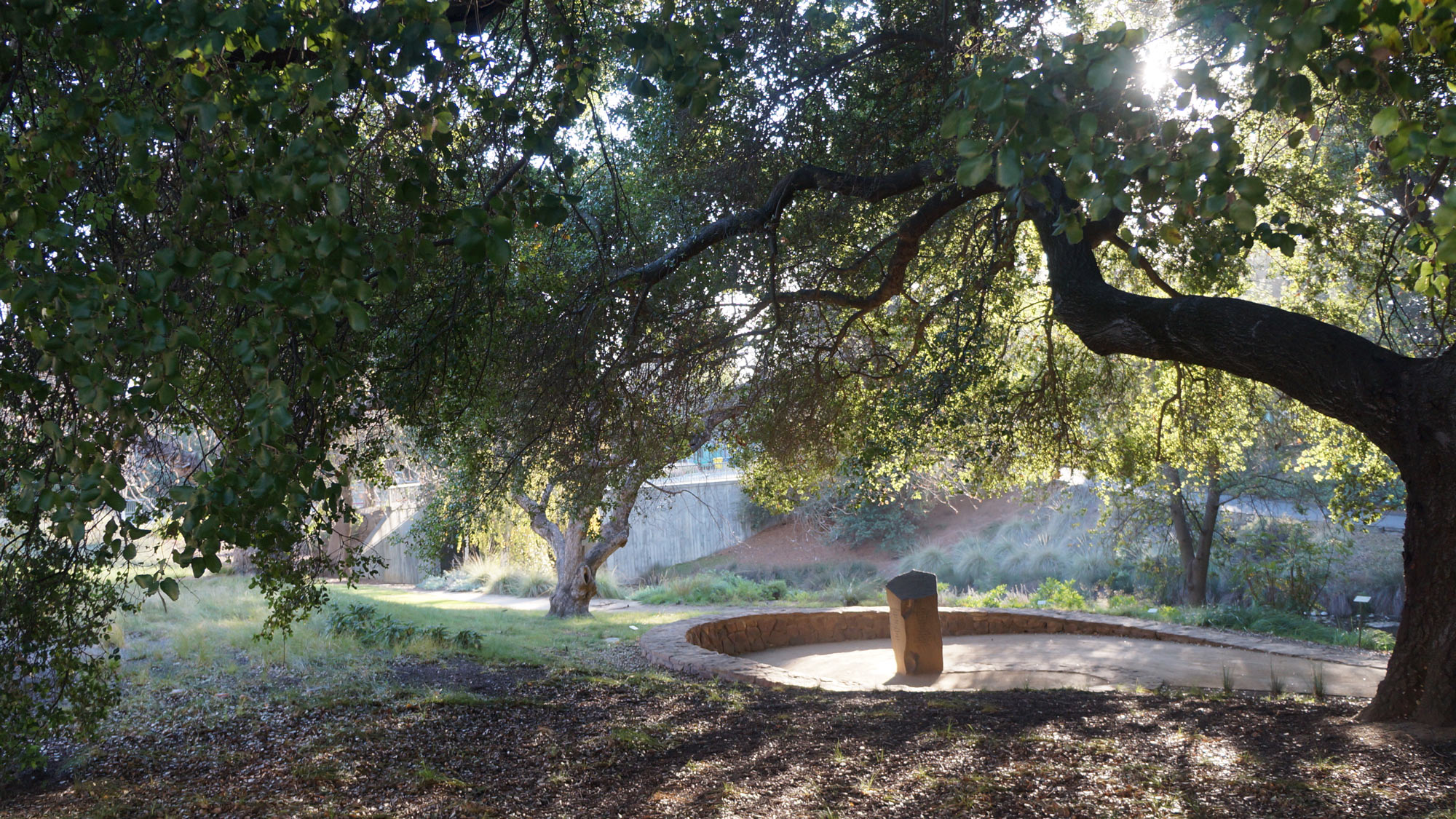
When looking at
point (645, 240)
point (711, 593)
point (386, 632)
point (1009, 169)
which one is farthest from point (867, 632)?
point (1009, 169)

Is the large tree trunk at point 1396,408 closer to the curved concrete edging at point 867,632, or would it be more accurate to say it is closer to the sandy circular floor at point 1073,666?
the sandy circular floor at point 1073,666

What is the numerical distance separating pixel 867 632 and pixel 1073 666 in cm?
357

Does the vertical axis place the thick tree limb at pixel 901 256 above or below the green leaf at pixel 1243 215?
above

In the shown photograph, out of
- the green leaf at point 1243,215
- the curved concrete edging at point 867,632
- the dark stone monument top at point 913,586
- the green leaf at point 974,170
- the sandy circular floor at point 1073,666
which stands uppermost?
the green leaf at point 974,170

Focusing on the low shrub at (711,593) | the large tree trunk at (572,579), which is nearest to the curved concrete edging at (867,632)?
the large tree trunk at (572,579)

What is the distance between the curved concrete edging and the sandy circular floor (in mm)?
199

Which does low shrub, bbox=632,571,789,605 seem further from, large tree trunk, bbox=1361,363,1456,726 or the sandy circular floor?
Result: large tree trunk, bbox=1361,363,1456,726

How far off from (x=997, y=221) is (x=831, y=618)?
24.9 ft

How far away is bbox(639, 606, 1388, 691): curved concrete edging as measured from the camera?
30.8 ft

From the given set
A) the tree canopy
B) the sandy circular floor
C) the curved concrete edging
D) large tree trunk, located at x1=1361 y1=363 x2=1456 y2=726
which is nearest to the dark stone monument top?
the sandy circular floor

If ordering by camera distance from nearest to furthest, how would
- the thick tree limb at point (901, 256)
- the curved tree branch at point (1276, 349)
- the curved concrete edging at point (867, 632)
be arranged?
the curved tree branch at point (1276, 349)
the thick tree limb at point (901, 256)
the curved concrete edging at point (867, 632)

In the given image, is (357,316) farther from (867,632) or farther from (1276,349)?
(867,632)

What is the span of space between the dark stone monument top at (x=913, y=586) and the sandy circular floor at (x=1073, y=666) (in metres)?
0.81

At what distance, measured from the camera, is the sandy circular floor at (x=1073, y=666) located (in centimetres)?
809
